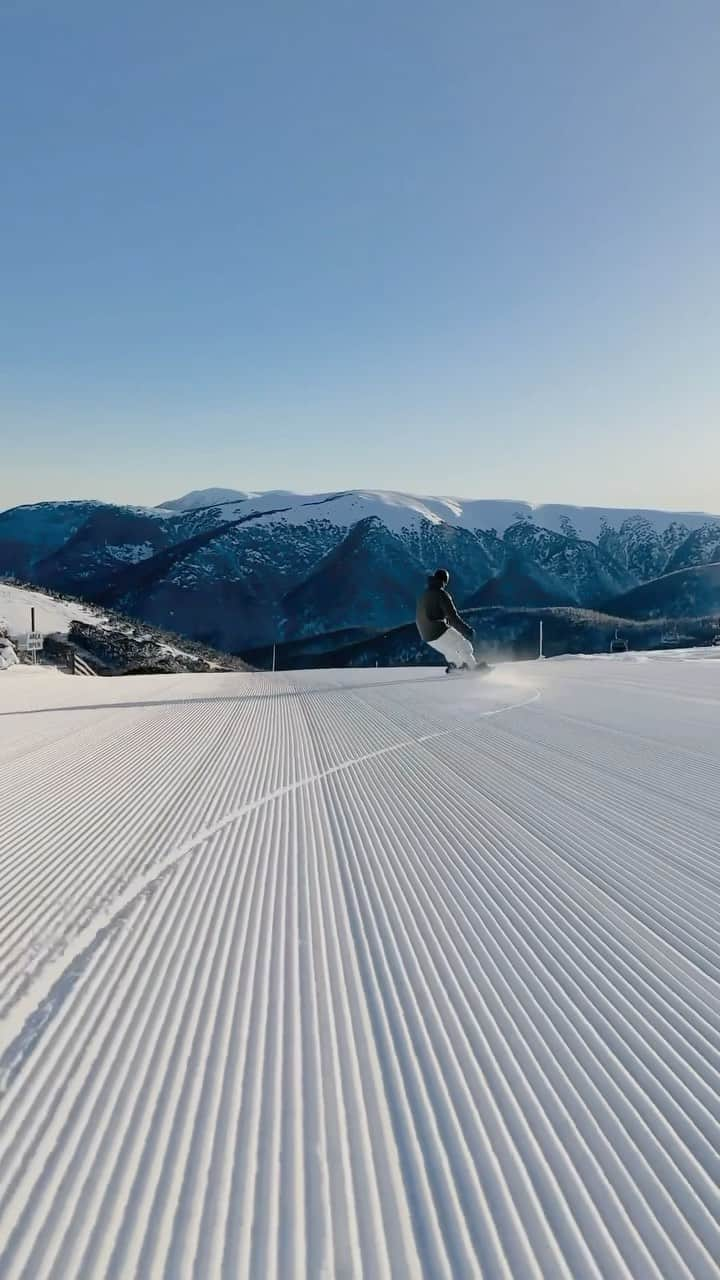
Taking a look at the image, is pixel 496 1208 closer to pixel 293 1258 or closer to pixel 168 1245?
pixel 293 1258

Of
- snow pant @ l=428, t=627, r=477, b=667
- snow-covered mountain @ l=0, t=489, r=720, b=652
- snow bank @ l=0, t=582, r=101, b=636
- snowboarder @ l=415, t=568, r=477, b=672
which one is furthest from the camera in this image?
snow-covered mountain @ l=0, t=489, r=720, b=652

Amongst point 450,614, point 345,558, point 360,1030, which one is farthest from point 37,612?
point 345,558

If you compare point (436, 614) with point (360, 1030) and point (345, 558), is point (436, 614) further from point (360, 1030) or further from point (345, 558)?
point (345, 558)

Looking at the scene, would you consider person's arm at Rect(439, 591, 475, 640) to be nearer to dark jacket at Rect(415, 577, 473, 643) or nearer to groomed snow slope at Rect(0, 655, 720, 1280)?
dark jacket at Rect(415, 577, 473, 643)

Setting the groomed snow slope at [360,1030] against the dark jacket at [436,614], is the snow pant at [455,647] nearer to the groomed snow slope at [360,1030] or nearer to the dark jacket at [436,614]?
the dark jacket at [436,614]

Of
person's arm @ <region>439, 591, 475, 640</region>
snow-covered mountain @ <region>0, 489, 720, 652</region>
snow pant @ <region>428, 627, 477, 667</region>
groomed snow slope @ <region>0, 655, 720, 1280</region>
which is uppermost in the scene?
snow-covered mountain @ <region>0, 489, 720, 652</region>

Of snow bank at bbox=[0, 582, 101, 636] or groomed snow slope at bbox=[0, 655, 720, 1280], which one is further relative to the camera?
snow bank at bbox=[0, 582, 101, 636]

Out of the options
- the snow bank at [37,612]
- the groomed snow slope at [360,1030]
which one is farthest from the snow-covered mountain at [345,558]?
the groomed snow slope at [360,1030]

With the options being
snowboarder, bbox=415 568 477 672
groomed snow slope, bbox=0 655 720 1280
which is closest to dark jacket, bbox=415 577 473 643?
snowboarder, bbox=415 568 477 672
